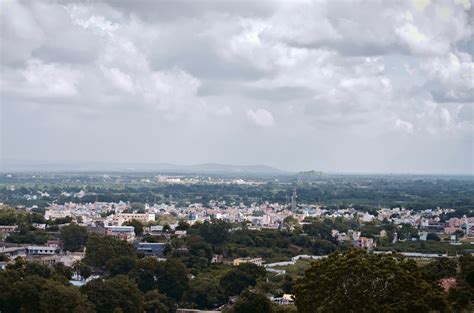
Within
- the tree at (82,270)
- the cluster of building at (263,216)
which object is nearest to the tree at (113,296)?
the tree at (82,270)

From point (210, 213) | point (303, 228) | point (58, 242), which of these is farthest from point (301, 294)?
point (210, 213)

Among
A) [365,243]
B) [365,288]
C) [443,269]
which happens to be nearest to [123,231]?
[365,243]

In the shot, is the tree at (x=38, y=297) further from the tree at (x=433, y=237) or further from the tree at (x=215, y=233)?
the tree at (x=433, y=237)

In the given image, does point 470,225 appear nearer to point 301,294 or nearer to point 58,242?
point 58,242

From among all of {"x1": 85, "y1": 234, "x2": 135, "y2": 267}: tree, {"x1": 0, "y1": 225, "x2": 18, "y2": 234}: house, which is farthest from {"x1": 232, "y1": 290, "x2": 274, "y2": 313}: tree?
{"x1": 0, "y1": 225, "x2": 18, "y2": 234}: house

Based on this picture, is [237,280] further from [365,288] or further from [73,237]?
[365,288]

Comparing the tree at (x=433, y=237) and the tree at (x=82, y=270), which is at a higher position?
the tree at (x=82, y=270)
